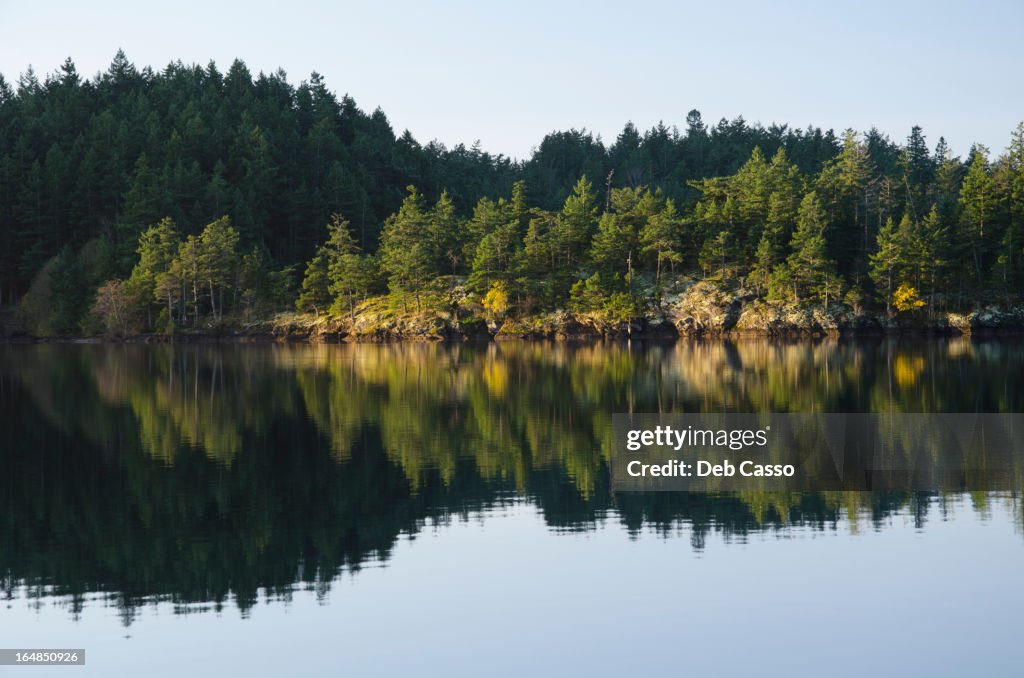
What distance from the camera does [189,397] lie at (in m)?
41.5

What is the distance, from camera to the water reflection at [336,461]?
1675 centimetres

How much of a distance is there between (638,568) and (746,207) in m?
83.9

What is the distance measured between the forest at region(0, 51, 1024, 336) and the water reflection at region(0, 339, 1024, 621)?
120ft

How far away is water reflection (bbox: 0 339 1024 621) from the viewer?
55.0 feet

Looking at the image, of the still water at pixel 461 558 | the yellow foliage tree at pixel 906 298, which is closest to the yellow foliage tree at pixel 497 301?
the yellow foliage tree at pixel 906 298

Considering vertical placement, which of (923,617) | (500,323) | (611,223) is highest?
(611,223)

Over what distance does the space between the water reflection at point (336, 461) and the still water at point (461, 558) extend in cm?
11

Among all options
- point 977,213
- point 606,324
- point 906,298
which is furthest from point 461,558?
point 977,213

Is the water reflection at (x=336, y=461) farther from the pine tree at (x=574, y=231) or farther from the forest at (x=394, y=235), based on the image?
the pine tree at (x=574, y=231)

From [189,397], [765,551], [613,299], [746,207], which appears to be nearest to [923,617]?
[765,551]

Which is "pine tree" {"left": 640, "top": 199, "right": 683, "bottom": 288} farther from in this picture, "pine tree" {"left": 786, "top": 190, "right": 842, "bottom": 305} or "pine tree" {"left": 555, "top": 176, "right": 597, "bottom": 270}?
"pine tree" {"left": 786, "top": 190, "right": 842, "bottom": 305}

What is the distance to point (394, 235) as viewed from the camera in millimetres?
100938

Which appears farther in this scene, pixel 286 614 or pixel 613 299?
pixel 613 299

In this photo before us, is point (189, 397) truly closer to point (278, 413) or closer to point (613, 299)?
point (278, 413)
